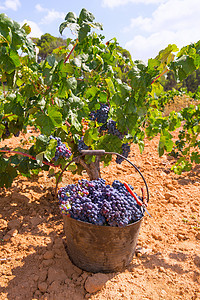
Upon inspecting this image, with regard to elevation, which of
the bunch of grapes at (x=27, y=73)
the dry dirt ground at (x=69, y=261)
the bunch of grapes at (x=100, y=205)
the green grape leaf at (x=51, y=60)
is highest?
the green grape leaf at (x=51, y=60)

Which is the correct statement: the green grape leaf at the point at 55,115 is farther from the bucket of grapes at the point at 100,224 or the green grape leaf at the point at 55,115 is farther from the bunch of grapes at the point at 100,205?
the bunch of grapes at the point at 100,205

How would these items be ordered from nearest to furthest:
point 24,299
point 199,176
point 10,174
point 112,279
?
point 24,299 < point 112,279 < point 10,174 < point 199,176

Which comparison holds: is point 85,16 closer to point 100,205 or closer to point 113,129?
point 113,129

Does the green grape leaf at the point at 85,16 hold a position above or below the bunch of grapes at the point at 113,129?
above

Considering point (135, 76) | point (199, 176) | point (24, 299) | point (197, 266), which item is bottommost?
point (24, 299)

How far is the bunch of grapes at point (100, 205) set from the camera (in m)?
1.71

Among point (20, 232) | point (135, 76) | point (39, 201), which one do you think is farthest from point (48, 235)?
point (135, 76)

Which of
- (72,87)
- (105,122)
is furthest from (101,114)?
(72,87)

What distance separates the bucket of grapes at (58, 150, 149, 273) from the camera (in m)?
1.72

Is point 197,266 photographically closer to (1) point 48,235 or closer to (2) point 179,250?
(2) point 179,250

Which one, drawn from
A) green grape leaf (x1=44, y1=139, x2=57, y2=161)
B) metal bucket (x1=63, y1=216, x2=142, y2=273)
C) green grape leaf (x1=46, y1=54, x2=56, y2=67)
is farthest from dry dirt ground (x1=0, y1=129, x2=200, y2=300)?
green grape leaf (x1=46, y1=54, x2=56, y2=67)

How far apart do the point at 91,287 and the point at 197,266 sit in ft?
3.08

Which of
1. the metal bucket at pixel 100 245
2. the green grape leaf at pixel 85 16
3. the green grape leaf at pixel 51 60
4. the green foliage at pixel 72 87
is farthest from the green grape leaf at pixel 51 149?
the green grape leaf at pixel 85 16

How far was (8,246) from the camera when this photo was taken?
214 cm
